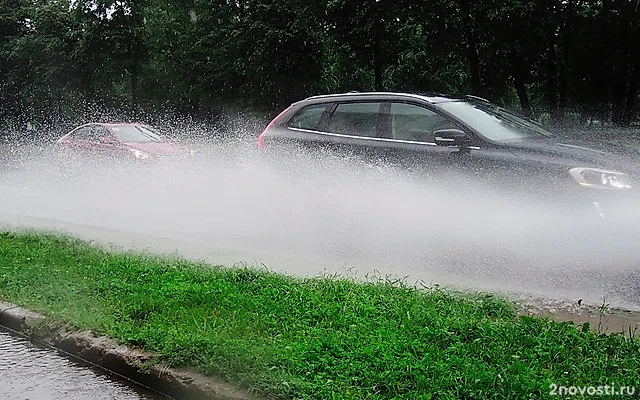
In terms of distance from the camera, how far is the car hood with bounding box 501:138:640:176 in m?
6.33

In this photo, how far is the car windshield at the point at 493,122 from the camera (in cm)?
728

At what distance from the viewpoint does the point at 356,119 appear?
8195 mm

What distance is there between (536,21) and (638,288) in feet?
40.1

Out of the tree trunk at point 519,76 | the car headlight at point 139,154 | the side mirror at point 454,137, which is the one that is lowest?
the car headlight at point 139,154

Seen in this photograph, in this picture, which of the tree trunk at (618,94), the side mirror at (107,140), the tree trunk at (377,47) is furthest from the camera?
the tree trunk at (618,94)

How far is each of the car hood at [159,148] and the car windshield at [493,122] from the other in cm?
775

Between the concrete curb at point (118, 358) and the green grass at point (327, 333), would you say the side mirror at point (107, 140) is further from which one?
the concrete curb at point (118, 358)

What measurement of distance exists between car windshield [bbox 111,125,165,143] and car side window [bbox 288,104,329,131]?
22.2 feet

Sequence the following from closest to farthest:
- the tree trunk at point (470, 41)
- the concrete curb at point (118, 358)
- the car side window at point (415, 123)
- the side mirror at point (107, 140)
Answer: the concrete curb at point (118, 358) < the car side window at point (415, 123) < the side mirror at point (107, 140) < the tree trunk at point (470, 41)

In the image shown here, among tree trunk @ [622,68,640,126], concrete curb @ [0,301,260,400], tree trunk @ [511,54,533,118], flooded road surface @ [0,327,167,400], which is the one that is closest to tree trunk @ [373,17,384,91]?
tree trunk @ [511,54,533,118]

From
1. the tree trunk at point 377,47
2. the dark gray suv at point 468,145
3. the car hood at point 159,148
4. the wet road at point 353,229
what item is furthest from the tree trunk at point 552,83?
the dark gray suv at point 468,145

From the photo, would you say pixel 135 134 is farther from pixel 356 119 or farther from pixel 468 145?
pixel 468 145

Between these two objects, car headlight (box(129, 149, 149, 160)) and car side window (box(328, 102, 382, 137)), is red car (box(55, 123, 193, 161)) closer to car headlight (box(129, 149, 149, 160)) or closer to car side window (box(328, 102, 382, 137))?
car headlight (box(129, 149, 149, 160))

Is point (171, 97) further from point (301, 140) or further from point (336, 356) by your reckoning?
point (336, 356)
